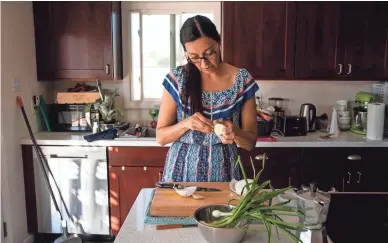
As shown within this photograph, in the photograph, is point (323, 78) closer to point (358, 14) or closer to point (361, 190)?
point (358, 14)

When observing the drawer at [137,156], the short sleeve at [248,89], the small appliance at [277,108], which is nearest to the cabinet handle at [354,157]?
the small appliance at [277,108]

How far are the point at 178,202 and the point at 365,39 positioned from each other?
2169 mm

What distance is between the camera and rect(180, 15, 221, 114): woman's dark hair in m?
1.44

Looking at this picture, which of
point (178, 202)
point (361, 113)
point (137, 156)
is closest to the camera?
point (178, 202)

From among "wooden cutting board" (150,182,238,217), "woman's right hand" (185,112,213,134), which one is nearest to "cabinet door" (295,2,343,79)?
"woman's right hand" (185,112,213,134)

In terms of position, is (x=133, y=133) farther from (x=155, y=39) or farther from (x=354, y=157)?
(x=354, y=157)

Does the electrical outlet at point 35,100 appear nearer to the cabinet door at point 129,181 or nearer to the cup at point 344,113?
the cabinet door at point 129,181

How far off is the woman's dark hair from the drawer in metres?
Result: 1.18

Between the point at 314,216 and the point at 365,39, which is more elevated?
the point at 365,39

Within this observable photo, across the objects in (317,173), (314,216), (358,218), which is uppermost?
(314,216)

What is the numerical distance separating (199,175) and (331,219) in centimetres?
154

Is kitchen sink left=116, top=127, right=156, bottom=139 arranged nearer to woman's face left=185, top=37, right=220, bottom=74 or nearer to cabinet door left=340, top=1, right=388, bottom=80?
woman's face left=185, top=37, right=220, bottom=74

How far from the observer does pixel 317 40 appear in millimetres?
2787

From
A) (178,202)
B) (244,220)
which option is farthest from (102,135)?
(244,220)
